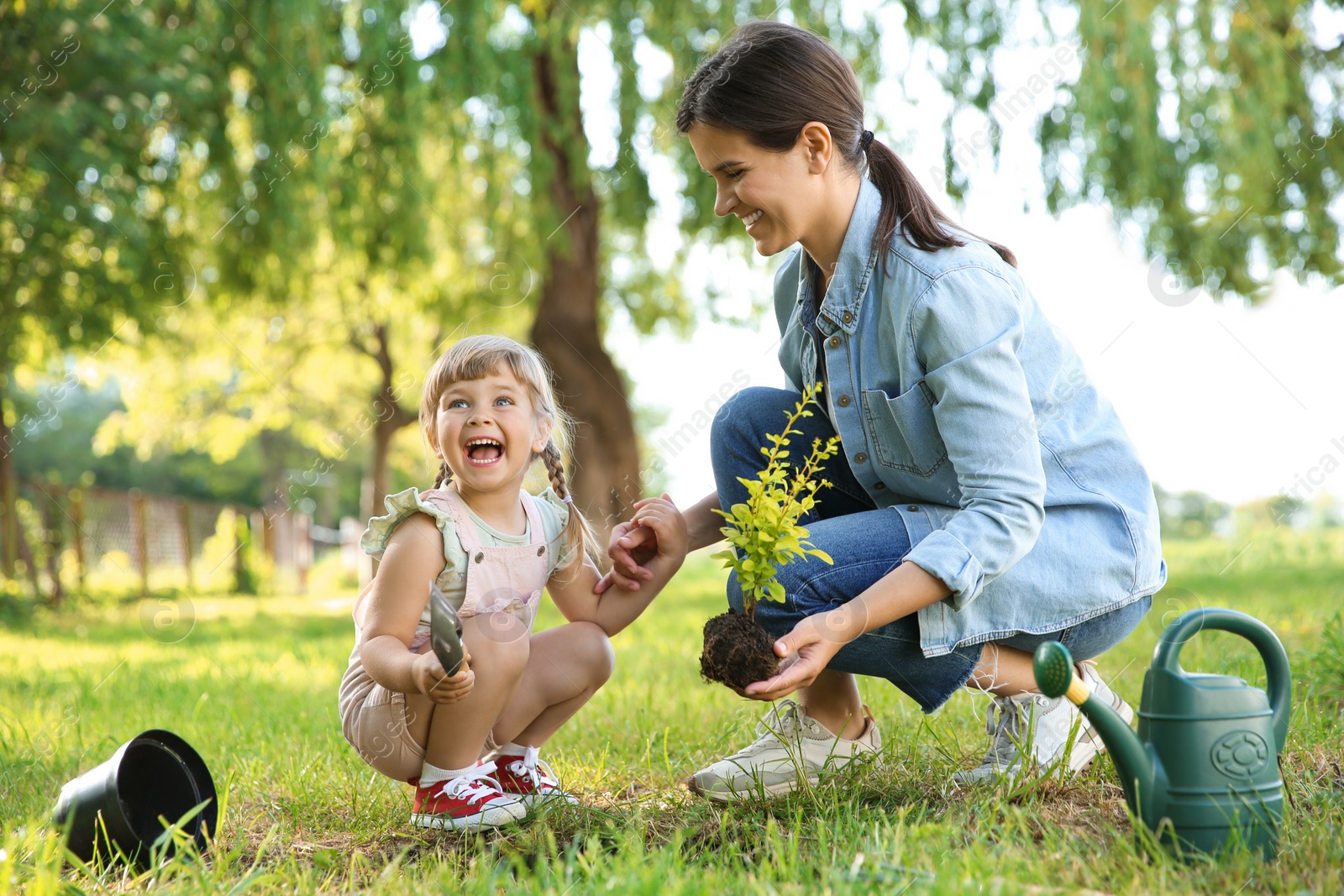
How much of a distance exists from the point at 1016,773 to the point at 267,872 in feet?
4.45

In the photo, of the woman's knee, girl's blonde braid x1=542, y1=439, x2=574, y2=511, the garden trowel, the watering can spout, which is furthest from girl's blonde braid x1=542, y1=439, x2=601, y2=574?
the watering can spout

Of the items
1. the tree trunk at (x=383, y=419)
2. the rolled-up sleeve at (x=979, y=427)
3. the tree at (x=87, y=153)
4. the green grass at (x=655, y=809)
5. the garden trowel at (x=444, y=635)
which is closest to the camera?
the green grass at (x=655, y=809)

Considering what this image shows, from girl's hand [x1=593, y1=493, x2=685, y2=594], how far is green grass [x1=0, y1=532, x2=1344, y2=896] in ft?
1.49

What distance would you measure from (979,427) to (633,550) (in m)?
0.84

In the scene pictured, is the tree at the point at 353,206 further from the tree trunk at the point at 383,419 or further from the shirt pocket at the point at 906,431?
the shirt pocket at the point at 906,431

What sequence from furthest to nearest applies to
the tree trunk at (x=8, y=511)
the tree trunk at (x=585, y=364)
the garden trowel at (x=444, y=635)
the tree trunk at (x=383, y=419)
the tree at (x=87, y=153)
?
the tree trunk at (x=383, y=419)
the tree trunk at (x=8, y=511)
the tree trunk at (x=585, y=364)
the tree at (x=87, y=153)
the garden trowel at (x=444, y=635)

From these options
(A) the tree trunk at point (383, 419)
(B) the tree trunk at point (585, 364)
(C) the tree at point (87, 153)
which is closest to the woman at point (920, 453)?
(C) the tree at point (87, 153)

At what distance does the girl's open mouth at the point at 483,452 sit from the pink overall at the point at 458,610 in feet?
0.35

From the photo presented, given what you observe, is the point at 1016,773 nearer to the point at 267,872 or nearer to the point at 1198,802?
the point at 1198,802

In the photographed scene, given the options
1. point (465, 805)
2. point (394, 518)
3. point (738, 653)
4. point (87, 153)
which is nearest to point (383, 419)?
point (87, 153)

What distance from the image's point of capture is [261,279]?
850 centimetres

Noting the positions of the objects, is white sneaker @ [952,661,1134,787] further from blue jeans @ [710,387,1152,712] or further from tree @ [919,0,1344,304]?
tree @ [919,0,1344,304]

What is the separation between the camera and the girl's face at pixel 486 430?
2.21 m

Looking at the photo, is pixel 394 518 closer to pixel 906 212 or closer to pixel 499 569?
pixel 499 569
